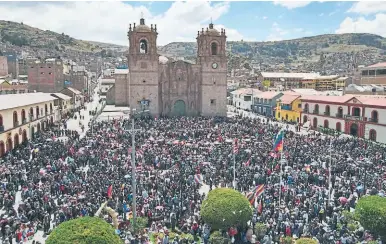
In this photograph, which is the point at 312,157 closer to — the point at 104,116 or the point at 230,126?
the point at 230,126

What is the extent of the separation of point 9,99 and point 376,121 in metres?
39.7

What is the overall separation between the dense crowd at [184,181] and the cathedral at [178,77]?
65.3ft

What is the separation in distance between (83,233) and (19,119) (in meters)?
30.0

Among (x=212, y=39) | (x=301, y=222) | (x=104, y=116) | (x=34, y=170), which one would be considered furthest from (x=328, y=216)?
(x=212, y=39)

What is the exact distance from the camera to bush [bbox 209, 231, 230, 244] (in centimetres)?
1617

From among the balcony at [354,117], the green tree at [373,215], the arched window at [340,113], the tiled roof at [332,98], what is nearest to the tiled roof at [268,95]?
the tiled roof at [332,98]

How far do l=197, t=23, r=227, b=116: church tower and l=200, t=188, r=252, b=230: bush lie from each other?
44233 millimetres

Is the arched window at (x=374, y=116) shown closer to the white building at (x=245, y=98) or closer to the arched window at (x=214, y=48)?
the arched window at (x=214, y=48)

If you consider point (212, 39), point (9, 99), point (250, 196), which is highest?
point (212, 39)

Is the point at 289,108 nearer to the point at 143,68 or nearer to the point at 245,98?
the point at 245,98

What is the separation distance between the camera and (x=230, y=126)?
151 ft

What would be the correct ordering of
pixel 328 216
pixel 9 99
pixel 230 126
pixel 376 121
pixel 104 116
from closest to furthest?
pixel 328 216 < pixel 9 99 < pixel 376 121 < pixel 230 126 < pixel 104 116

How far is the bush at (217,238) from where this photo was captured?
16172mm

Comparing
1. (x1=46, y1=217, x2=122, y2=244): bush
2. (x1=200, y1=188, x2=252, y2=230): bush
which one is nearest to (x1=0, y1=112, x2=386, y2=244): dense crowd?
(x1=200, y1=188, x2=252, y2=230): bush
